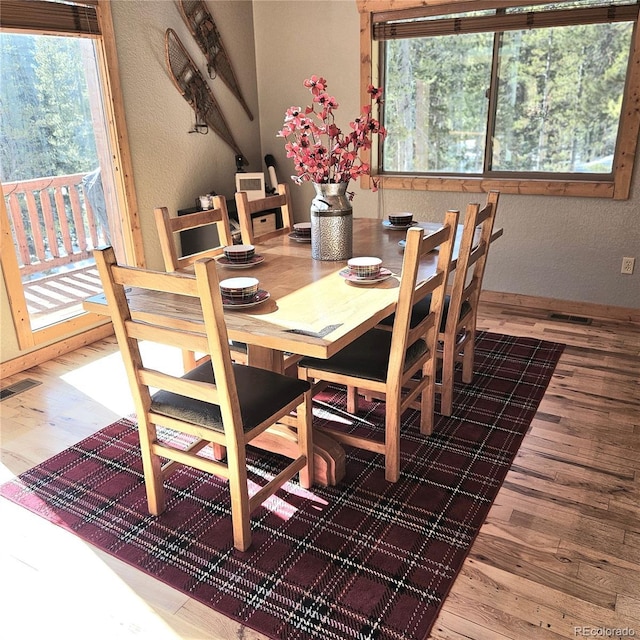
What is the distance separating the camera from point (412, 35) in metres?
4.14

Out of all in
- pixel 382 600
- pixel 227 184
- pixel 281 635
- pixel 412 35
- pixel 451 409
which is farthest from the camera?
pixel 227 184

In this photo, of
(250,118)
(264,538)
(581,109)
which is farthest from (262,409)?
(250,118)

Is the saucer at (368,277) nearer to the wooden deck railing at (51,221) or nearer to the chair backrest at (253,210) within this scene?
the chair backrest at (253,210)

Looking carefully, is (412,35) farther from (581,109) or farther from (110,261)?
(110,261)

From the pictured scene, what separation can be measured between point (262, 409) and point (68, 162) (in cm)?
249

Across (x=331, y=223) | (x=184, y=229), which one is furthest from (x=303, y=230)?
(x=184, y=229)

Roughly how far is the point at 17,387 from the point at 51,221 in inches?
41.0

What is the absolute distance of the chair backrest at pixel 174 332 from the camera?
1.57 meters

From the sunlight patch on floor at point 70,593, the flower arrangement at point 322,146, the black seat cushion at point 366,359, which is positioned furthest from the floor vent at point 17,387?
the flower arrangement at point 322,146

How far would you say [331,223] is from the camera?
2473 millimetres

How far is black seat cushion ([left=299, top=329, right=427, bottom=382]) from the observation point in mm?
2223

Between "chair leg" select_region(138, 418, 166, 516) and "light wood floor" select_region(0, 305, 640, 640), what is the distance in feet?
0.78

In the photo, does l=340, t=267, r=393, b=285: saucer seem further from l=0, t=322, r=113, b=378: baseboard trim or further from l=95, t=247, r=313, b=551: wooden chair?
l=0, t=322, r=113, b=378: baseboard trim

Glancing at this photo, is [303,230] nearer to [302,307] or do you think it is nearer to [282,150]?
[302,307]
